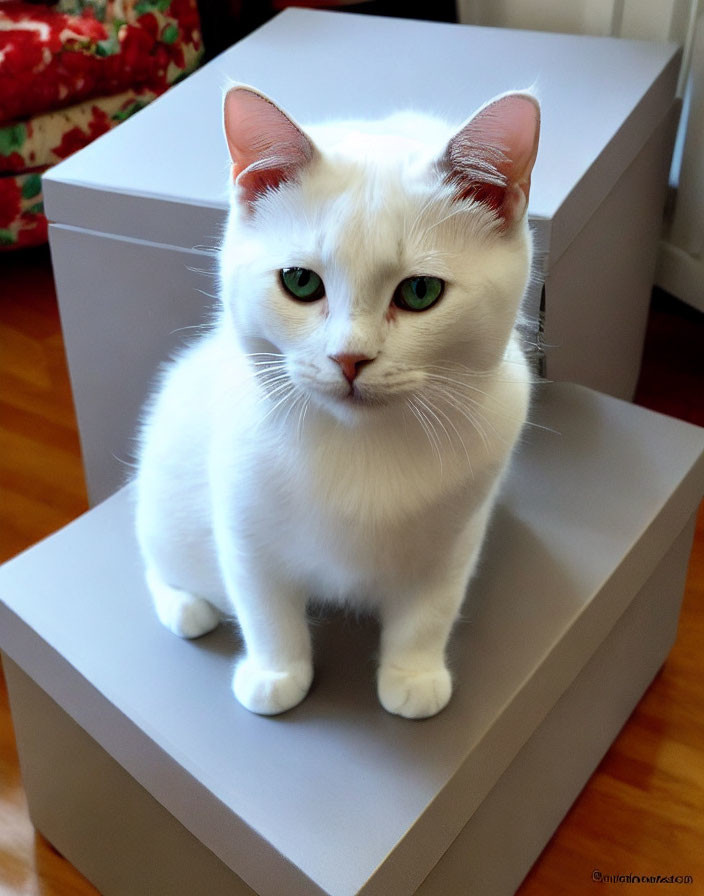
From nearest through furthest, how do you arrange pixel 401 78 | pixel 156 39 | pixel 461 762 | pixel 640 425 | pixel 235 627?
pixel 461 762
pixel 235 627
pixel 640 425
pixel 401 78
pixel 156 39

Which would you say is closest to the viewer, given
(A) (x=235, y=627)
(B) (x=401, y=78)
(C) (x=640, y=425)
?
(A) (x=235, y=627)

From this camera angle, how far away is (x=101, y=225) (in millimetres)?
1029

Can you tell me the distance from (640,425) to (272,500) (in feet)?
1.53

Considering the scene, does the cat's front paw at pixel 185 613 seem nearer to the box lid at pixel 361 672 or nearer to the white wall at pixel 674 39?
the box lid at pixel 361 672

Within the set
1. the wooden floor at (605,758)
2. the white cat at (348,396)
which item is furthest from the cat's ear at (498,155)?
the wooden floor at (605,758)

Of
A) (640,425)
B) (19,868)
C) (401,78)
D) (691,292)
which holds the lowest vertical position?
(19,868)

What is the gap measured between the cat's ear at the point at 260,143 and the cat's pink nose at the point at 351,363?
119 mm

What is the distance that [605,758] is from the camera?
1070mm

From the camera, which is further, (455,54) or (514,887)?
(455,54)

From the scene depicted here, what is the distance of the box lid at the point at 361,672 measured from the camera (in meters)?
0.70

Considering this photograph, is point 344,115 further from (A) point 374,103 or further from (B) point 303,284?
(B) point 303,284

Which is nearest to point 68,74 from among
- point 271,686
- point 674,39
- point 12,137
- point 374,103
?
point 12,137

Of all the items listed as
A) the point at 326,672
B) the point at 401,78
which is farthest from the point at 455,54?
the point at 326,672

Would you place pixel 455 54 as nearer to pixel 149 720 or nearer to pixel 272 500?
pixel 272 500
